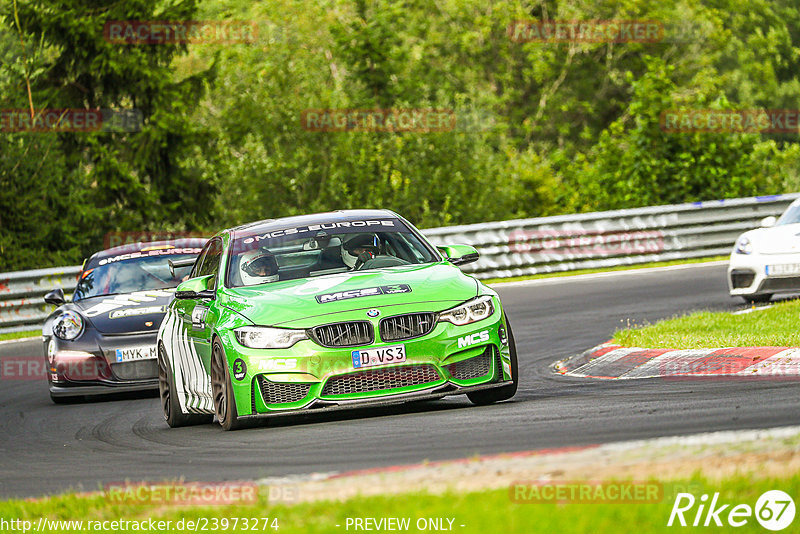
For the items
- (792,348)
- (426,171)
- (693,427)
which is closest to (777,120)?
(426,171)

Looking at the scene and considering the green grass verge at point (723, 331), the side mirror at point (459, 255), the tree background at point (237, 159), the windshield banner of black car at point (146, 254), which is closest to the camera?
the side mirror at point (459, 255)

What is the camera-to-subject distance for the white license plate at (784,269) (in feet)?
49.2

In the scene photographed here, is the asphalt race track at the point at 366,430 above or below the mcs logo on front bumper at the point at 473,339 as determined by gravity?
below

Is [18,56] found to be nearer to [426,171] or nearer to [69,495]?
[426,171]

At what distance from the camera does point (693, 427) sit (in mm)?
6785

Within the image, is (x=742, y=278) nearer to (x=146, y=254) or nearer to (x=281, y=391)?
(x=146, y=254)

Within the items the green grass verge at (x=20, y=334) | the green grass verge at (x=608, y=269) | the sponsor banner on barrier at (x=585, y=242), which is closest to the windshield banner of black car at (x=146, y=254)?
the green grass verge at (x=20, y=334)

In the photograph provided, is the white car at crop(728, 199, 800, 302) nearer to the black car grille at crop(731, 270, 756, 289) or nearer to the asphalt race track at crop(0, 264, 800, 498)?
the black car grille at crop(731, 270, 756, 289)

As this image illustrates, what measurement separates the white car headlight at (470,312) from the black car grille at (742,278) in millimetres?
7258

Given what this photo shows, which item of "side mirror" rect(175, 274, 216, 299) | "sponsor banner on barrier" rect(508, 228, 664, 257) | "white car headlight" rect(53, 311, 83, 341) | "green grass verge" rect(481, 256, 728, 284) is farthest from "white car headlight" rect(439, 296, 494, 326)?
"sponsor banner on barrier" rect(508, 228, 664, 257)

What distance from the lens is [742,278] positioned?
15469mm

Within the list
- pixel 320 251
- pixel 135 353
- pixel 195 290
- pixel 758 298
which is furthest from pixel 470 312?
pixel 758 298

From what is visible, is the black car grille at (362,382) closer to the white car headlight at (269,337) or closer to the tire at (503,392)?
the white car headlight at (269,337)

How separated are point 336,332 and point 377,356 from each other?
0.99ft
